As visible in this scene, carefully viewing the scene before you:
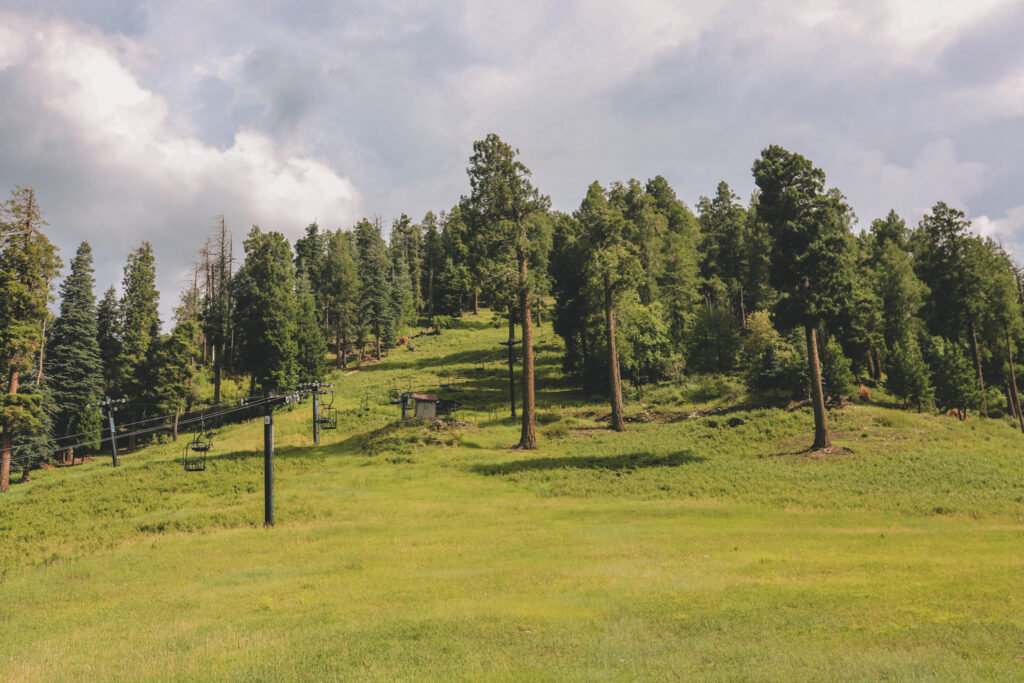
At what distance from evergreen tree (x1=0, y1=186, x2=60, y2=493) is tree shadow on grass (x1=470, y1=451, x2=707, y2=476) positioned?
30.4 meters

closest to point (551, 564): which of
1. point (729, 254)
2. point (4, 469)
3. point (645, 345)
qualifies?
point (4, 469)

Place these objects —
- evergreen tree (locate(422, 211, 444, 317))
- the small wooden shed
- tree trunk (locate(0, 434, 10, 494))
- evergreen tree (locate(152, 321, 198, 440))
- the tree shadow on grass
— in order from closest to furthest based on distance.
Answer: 1. the tree shadow on grass
2. tree trunk (locate(0, 434, 10, 494))
3. the small wooden shed
4. evergreen tree (locate(152, 321, 198, 440))
5. evergreen tree (locate(422, 211, 444, 317))

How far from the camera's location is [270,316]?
215 feet

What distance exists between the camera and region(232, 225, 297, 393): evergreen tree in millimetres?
64562

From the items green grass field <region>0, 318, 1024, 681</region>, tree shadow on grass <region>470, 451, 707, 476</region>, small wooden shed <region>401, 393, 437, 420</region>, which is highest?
small wooden shed <region>401, 393, 437, 420</region>

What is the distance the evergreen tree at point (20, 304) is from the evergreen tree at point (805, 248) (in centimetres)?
4715

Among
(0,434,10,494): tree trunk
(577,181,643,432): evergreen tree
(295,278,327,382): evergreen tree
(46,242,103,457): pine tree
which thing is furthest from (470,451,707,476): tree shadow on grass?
(46,242,103,457): pine tree

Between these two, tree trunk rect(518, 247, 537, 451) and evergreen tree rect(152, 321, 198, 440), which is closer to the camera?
tree trunk rect(518, 247, 537, 451)

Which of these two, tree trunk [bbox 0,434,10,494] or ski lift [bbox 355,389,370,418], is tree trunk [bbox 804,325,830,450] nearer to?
ski lift [bbox 355,389,370,418]

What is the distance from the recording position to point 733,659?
9.36m

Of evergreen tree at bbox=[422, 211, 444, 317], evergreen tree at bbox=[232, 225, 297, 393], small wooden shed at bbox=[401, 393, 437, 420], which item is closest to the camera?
small wooden shed at bbox=[401, 393, 437, 420]

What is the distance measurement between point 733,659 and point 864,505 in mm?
16666

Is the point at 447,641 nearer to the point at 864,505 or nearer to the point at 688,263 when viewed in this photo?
the point at 864,505

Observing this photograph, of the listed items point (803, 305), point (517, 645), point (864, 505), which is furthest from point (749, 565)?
point (803, 305)
